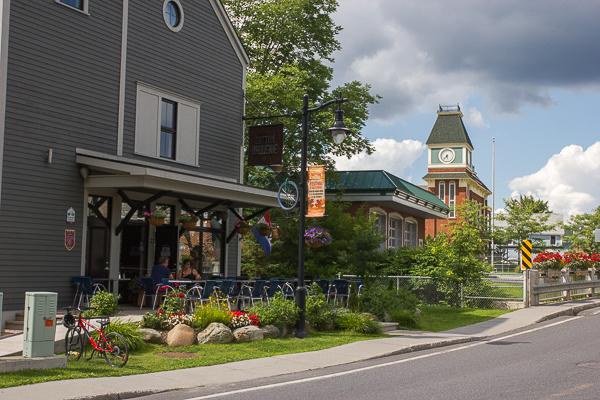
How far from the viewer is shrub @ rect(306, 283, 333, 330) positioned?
49.1 ft

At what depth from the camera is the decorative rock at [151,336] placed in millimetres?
11931

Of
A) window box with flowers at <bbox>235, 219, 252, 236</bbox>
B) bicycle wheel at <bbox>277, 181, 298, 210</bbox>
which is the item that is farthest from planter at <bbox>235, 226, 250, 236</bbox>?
bicycle wheel at <bbox>277, 181, 298, 210</bbox>

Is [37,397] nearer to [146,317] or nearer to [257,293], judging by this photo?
[146,317]

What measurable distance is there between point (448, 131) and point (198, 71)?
55623 mm

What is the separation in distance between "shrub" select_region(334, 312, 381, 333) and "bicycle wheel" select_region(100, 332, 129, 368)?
21.3 feet

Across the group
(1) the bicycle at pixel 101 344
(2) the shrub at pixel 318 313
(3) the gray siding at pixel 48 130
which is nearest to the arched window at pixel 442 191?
(2) the shrub at pixel 318 313

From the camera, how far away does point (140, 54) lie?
1731 cm

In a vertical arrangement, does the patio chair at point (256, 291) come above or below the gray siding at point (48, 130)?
below

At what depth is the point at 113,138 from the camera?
54.0 feet

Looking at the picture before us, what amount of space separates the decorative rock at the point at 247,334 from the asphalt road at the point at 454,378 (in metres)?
2.86

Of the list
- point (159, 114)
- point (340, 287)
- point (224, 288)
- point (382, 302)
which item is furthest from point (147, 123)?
point (382, 302)

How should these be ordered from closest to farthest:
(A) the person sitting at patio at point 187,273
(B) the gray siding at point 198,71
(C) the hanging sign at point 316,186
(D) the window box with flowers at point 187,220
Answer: (C) the hanging sign at point 316,186 → (A) the person sitting at patio at point 187,273 → (B) the gray siding at point 198,71 → (D) the window box with flowers at point 187,220

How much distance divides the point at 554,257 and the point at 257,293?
15.6 m

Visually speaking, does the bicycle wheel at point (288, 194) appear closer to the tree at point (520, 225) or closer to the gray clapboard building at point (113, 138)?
the gray clapboard building at point (113, 138)
